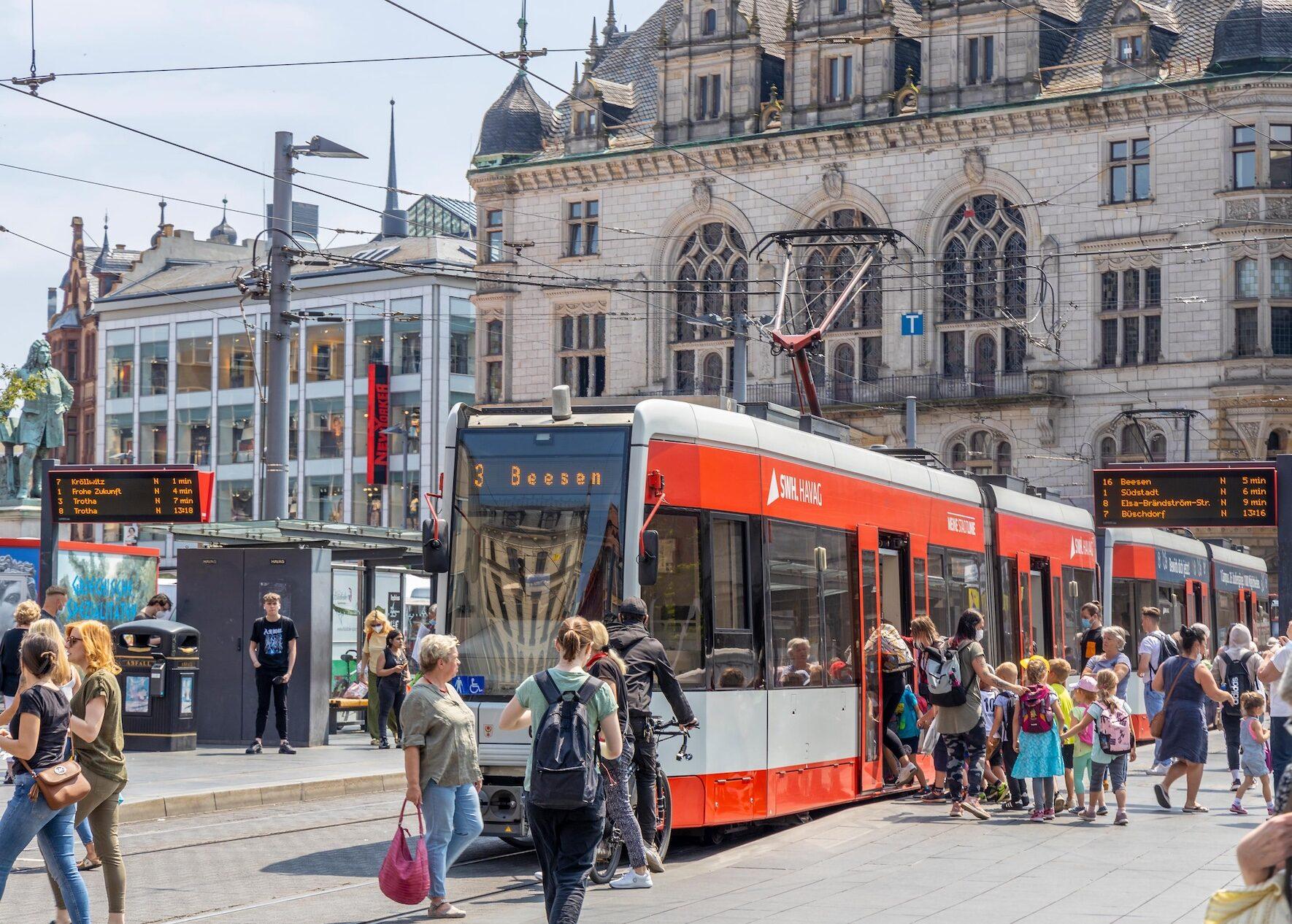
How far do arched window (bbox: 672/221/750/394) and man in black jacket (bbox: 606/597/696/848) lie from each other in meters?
43.3

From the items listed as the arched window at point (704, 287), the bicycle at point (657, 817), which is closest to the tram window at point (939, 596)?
the bicycle at point (657, 817)

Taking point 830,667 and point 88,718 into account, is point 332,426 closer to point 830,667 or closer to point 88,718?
point 830,667

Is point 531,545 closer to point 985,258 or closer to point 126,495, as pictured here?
point 126,495

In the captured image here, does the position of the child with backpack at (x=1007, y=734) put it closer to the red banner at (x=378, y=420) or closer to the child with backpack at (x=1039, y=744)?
the child with backpack at (x=1039, y=744)

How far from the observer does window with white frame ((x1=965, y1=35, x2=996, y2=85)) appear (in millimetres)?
52594

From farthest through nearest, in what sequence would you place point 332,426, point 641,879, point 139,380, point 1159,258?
1. point 139,380
2. point 332,426
3. point 1159,258
4. point 641,879

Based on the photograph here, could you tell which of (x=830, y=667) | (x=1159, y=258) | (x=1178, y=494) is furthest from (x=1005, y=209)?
(x=830, y=667)

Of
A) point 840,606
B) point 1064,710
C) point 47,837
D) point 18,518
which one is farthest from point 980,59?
point 47,837

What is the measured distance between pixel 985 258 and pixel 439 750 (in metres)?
43.3

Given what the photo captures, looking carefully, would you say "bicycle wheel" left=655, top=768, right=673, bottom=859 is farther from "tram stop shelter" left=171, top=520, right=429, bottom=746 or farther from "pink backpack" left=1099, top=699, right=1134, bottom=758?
"tram stop shelter" left=171, top=520, right=429, bottom=746

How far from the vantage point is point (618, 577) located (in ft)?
40.8

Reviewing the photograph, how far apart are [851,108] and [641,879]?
4536 centimetres

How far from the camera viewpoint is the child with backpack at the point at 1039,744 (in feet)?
49.3

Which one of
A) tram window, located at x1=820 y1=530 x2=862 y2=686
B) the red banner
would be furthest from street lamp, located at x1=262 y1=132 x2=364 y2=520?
the red banner
